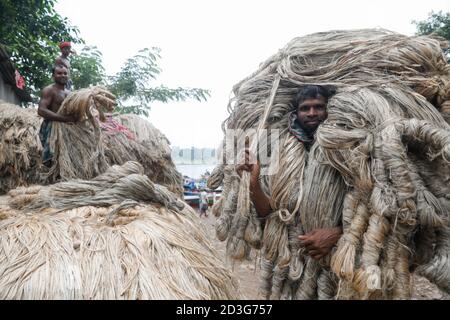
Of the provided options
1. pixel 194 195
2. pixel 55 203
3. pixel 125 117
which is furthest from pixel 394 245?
pixel 194 195

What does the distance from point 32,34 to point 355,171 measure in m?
8.93

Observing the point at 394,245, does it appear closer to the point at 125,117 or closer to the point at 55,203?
the point at 55,203

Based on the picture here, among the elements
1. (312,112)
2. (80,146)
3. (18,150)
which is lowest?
(18,150)

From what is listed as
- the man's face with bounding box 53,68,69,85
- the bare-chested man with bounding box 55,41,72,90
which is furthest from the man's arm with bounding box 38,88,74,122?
the bare-chested man with bounding box 55,41,72,90

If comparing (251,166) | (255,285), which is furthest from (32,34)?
(251,166)

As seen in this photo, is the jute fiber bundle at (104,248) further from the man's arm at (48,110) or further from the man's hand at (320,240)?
the man's arm at (48,110)

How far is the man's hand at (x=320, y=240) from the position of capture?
2178 millimetres

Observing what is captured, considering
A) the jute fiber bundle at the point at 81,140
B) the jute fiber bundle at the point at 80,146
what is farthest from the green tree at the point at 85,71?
the jute fiber bundle at the point at 81,140

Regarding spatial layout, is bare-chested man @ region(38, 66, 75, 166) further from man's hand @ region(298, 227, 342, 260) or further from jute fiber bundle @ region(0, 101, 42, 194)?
jute fiber bundle @ region(0, 101, 42, 194)

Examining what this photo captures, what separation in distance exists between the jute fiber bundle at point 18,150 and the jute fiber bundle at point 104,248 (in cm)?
365

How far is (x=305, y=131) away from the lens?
2.41 metres

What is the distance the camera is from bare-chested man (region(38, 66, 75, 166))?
3.11 meters

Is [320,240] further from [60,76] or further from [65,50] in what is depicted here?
[65,50]

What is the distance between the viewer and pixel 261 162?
2.42 metres
